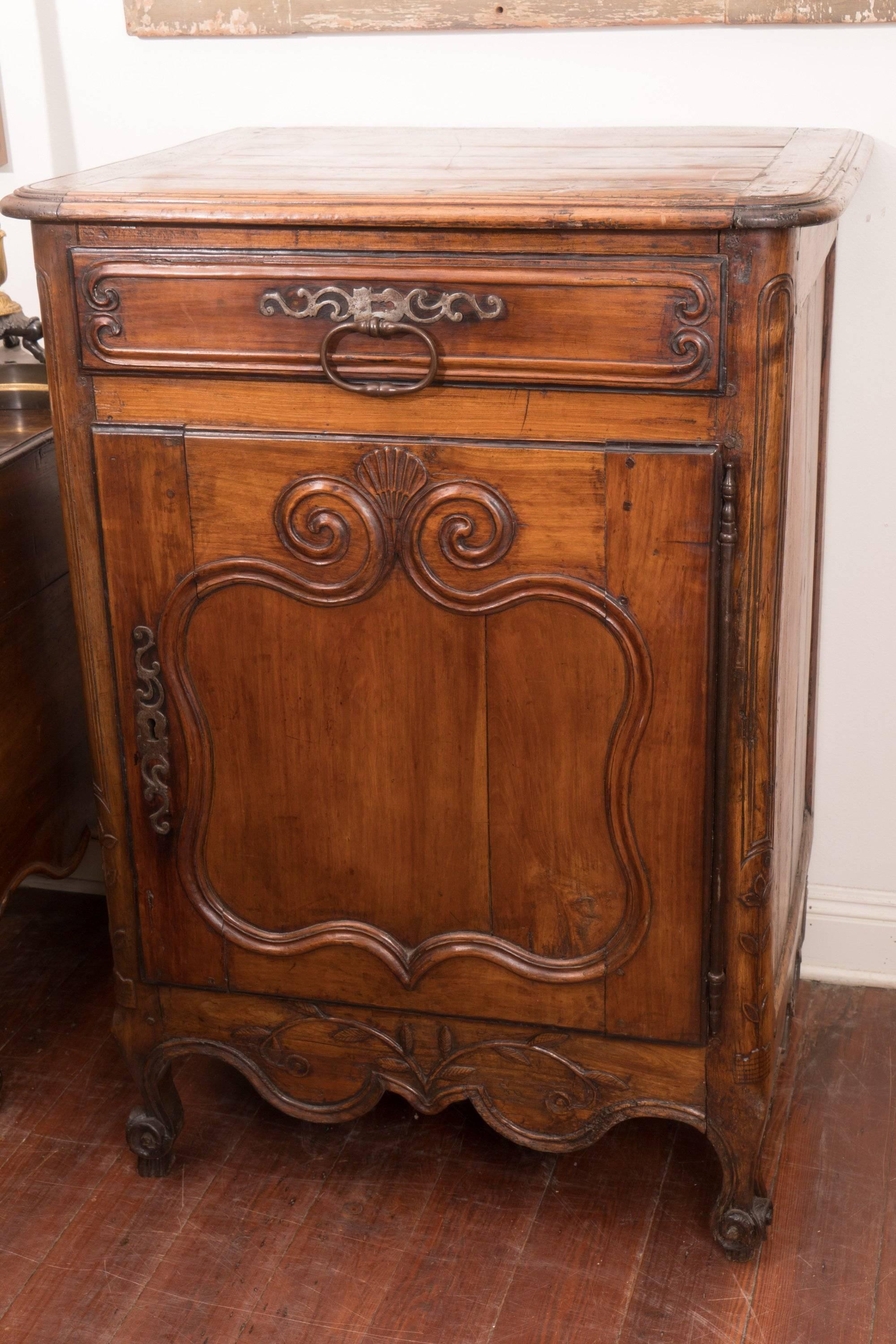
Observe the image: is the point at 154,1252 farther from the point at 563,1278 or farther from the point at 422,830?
the point at 422,830

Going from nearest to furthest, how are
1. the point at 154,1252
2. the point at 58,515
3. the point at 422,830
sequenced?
1. the point at 422,830
2. the point at 154,1252
3. the point at 58,515

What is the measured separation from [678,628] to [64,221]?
0.75m

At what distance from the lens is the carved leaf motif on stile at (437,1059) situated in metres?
1.65

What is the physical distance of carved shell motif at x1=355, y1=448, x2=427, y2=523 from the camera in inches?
57.3

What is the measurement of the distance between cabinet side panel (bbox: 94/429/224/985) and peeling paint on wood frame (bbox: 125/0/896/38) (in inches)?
31.6

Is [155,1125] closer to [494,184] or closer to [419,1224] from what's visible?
[419,1224]

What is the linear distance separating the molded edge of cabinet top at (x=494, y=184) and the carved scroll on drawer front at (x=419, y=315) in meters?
0.04

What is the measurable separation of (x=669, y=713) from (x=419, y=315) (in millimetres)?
476

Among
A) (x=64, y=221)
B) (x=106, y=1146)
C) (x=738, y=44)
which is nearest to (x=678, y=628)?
A: (x=64, y=221)

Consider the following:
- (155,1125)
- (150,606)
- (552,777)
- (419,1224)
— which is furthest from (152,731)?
(419,1224)

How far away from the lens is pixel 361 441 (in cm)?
146

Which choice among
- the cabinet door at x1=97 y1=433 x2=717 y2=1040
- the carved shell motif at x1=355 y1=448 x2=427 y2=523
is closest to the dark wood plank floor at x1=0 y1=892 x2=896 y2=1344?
the cabinet door at x1=97 y1=433 x2=717 y2=1040

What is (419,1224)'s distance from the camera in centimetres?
177

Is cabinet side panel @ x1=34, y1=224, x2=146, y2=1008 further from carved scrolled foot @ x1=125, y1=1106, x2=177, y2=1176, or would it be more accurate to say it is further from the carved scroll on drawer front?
carved scrolled foot @ x1=125, y1=1106, x2=177, y2=1176
